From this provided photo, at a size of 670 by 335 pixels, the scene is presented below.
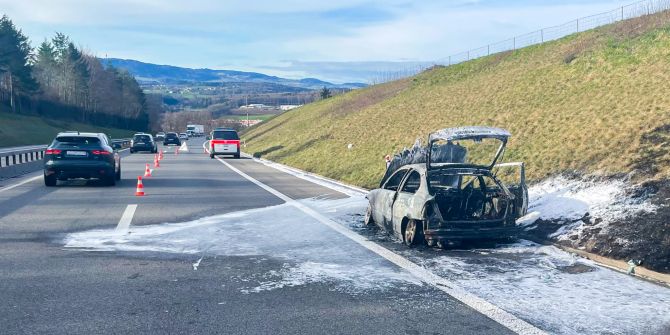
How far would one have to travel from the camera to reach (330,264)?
27.8 feet

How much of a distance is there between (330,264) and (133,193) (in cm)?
1053

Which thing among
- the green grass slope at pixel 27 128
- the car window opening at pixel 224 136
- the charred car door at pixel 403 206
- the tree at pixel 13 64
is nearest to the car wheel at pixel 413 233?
the charred car door at pixel 403 206

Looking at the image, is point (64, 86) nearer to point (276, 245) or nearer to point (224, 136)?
point (224, 136)

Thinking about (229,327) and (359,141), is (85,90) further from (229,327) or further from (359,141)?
(229,327)

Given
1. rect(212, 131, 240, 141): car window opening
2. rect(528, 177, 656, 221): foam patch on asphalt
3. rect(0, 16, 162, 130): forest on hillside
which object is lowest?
rect(528, 177, 656, 221): foam patch on asphalt

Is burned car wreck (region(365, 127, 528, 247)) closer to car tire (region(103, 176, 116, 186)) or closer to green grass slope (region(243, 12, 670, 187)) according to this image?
green grass slope (region(243, 12, 670, 187))

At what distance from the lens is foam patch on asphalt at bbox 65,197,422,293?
24.9 feet

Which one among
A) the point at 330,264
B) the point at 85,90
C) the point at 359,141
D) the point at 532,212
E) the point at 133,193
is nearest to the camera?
the point at 330,264

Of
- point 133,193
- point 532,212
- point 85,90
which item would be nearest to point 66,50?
point 85,90

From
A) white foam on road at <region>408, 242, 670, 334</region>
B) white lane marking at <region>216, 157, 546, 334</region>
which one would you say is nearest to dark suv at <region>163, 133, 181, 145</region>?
white lane marking at <region>216, 157, 546, 334</region>

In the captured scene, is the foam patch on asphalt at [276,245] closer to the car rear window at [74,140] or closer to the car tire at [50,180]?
the car rear window at [74,140]

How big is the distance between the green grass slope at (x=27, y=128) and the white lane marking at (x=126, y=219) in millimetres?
59595

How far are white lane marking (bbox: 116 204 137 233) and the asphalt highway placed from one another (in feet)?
0.36

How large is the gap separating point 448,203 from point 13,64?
98.9 meters
